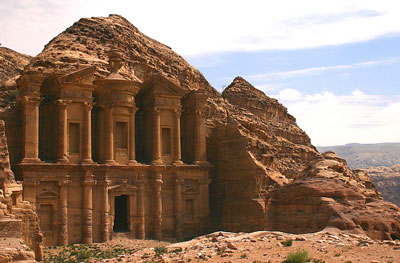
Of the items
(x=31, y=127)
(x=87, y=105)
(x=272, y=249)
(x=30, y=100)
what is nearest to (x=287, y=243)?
(x=272, y=249)

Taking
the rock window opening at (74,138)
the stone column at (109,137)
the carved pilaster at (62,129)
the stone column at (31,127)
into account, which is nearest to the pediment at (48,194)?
the stone column at (31,127)

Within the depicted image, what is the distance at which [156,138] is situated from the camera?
3938 centimetres

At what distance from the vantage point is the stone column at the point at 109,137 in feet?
120

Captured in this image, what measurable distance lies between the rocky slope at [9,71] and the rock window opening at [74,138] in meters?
4.99

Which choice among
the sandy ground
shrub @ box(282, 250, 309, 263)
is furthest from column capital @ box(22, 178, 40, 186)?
shrub @ box(282, 250, 309, 263)

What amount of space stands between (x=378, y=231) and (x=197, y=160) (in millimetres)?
15362

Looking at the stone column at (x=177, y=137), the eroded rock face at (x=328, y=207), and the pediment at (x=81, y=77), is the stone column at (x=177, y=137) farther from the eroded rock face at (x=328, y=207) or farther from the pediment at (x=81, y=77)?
the eroded rock face at (x=328, y=207)

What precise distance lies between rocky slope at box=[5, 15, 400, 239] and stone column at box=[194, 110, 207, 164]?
1.61 meters

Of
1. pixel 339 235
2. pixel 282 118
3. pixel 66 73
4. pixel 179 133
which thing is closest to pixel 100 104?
pixel 66 73

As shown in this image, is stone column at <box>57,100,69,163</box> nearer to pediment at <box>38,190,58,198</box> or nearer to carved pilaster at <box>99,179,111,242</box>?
pediment at <box>38,190,58,198</box>

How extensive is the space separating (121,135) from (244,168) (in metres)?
9.56

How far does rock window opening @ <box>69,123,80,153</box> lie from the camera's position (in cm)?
3609

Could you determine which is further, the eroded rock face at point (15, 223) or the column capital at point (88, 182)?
the column capital at point (88, 182)

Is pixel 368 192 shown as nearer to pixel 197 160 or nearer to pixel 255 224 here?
pixel 255 224
